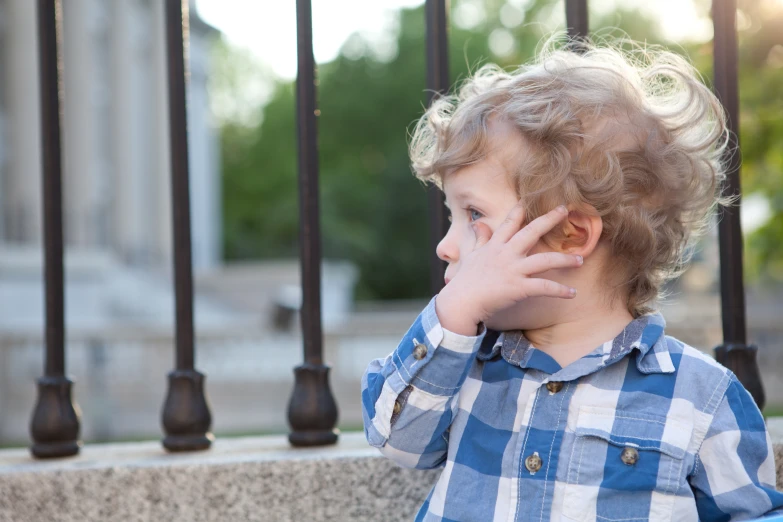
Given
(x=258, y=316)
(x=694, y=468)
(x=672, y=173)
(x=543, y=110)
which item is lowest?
(x=258, y=316)

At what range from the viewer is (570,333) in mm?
1599

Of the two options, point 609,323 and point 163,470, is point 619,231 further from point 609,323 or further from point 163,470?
point 163,470

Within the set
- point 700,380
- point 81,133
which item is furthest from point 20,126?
point 700,380

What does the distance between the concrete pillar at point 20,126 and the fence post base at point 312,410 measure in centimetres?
1772

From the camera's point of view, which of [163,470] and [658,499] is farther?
[163,470]

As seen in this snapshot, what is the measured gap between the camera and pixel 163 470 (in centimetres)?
177

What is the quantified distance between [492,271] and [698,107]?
1.73ft

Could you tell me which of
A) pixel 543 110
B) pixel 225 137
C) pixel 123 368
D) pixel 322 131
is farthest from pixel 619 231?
pixel 225 137

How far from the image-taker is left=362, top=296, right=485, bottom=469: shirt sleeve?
4.79 feet

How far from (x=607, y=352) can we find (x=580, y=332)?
80 millimetres

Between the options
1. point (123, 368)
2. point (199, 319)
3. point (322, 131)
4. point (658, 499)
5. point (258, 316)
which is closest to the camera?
point (658, 499)

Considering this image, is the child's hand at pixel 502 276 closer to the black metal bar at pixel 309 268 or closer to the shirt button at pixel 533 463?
the shirt button at pixel 533 463

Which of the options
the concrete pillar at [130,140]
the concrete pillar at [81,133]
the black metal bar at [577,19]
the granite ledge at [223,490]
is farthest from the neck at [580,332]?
the concrete pillar at [130,140]

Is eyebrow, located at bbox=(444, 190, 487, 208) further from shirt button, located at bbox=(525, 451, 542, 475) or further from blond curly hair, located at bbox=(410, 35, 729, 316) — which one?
shirt button, located at bbox=(525, 451, 542, 475)
